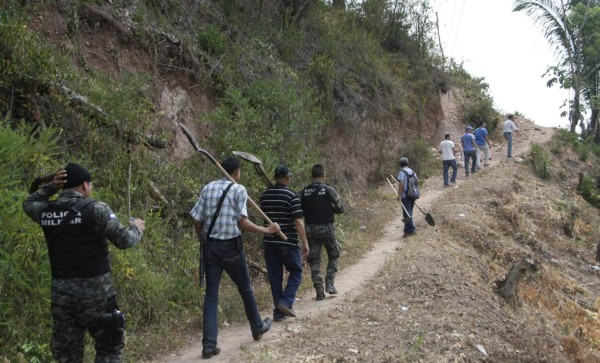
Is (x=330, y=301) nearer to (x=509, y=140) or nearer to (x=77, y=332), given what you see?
(x=77, y=332)

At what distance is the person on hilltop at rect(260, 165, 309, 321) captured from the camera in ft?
21.0

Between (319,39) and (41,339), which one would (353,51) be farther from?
(41,339)

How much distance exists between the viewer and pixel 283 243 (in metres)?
6.42

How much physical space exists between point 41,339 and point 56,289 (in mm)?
1345

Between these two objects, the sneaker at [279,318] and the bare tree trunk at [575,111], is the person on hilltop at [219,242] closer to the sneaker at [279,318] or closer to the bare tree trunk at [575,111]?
the sneaker at [279,318]

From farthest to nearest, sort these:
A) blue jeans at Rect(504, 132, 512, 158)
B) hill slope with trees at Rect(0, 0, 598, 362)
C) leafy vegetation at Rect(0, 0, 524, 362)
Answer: blue jeans at Rect(504, 132, 512, 158) → hill slope with trees at Rect(0, 0, 598, 362) → leafy vegetation at Rect(0, 0, 524, 362)

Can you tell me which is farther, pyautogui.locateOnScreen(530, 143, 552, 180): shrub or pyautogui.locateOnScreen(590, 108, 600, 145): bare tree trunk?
pyautogui.locateOnScreen(590, 108, 600, 145): bare tree trunk

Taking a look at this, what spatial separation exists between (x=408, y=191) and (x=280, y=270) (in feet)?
18.1

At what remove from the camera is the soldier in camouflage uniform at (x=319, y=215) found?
24.0ft

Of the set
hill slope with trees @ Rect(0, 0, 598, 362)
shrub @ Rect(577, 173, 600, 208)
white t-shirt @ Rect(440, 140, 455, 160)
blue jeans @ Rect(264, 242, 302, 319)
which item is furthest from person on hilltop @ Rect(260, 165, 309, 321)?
shrub @ Rect(577, 173, 600, 208)

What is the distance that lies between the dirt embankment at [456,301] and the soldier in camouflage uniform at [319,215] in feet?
1.93

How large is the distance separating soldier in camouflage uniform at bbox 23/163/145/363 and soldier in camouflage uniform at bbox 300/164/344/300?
139 inches

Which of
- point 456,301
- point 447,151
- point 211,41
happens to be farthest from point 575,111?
point 456,301

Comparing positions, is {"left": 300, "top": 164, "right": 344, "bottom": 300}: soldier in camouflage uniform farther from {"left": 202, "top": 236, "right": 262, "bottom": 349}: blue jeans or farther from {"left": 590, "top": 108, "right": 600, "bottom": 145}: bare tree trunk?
{"left": 590, "top": 108, "right": 600, "bottom": 145}: bare tree trunk
